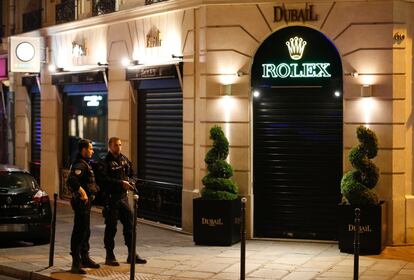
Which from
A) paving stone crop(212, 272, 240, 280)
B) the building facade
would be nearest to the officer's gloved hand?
paving stone crop(212, 272, 240, 280)

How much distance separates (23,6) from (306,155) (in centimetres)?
1206

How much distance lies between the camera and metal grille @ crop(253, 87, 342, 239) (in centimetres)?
1375

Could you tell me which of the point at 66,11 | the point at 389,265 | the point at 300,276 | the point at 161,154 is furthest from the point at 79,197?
the point at 66,11

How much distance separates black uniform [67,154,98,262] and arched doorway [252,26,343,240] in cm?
385

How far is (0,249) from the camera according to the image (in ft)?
43.9

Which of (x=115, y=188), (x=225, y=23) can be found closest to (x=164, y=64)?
(x=225, y=23)

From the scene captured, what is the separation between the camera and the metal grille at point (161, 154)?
50.9 feet

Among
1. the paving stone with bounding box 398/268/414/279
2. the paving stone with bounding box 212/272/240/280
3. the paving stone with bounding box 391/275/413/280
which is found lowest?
the paving stone with bounding box 212/272/240/280

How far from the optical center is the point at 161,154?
16.1 meters

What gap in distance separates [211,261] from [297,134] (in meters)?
3.09

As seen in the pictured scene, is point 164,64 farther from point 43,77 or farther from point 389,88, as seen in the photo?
point 43,77

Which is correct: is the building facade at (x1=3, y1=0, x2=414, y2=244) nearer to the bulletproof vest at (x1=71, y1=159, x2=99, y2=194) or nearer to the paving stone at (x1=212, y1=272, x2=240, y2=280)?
the paving stone at (x1=212, y1=272, x2=240, y2=280)

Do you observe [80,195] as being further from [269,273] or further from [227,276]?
[269,273]

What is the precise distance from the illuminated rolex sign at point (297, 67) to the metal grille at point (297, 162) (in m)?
0.26
